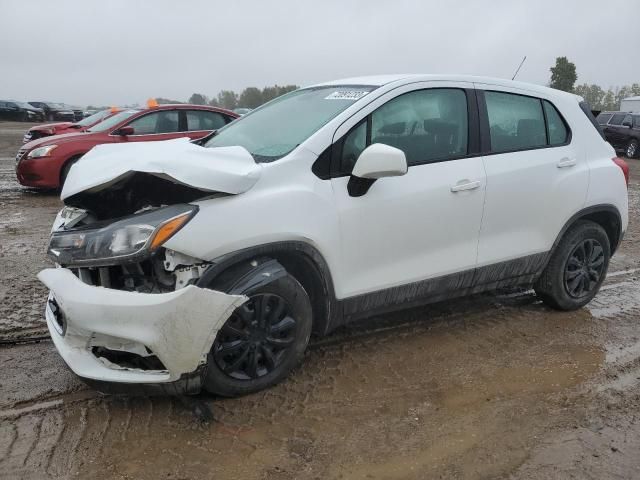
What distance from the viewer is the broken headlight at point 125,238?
8.50 feet

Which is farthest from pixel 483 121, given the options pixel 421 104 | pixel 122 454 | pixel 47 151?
pixel 47 151

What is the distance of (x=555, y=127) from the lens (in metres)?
4.16

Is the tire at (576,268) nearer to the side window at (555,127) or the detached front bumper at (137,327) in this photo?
the side window at (555,127)

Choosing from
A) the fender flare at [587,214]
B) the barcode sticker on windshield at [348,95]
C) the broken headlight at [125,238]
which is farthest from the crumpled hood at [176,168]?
the fender flare at [587,214]

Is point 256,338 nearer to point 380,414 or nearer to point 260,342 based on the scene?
point 260,342

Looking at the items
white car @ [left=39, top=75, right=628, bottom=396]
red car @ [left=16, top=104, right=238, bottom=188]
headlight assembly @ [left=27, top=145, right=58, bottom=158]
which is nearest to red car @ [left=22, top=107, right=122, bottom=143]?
red car @ [left=16, top=104, right=238, bottom=188]

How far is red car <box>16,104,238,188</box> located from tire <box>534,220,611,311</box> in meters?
6.47

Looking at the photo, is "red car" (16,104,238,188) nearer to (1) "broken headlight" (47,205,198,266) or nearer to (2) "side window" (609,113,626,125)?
(1) "broken headlight" (47,205,198,266)

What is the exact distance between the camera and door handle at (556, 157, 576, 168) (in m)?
4.03

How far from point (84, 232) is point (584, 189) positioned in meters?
3.49

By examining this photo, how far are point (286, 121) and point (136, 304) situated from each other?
5.38 ft

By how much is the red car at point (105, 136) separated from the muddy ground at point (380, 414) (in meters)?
5.45

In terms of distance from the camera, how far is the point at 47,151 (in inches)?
356

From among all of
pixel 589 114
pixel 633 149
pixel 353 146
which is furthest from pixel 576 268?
pixel 633 149
